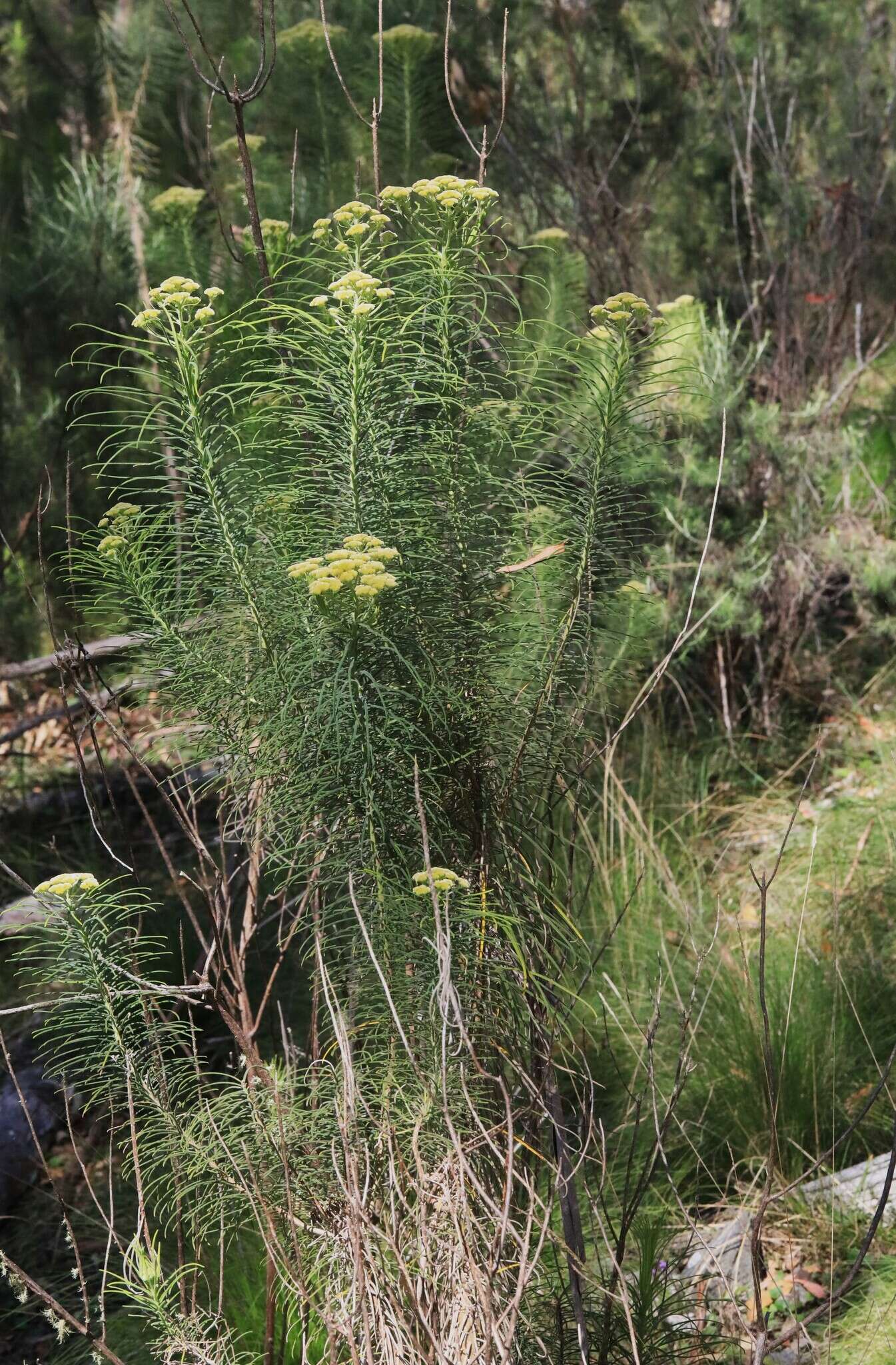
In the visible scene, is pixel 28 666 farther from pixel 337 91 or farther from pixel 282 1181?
pixel 282 1181

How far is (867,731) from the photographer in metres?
4.10

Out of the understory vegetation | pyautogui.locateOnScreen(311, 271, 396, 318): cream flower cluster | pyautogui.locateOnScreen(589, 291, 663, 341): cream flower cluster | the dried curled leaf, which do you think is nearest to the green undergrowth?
the understory vegetation

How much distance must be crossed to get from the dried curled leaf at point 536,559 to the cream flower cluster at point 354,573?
0.25 metres

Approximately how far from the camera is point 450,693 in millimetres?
1530

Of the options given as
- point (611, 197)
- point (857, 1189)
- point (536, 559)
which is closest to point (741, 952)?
point (857, 1189)

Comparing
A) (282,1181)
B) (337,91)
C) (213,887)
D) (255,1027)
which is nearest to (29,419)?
(337,91)

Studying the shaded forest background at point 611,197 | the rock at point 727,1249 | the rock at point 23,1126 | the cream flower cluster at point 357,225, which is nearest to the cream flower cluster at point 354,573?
the cream flower cluster at point 357,225

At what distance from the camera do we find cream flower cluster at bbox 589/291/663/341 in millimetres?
1495

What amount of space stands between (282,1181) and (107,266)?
3299mm

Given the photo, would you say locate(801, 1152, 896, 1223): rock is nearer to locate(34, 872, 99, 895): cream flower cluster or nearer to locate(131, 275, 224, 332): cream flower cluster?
locate(34, 872, 99, 895): cream flower cluster

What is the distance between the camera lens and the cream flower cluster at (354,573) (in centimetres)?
132

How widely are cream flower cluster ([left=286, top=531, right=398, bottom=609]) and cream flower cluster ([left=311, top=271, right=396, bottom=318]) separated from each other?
250 mm

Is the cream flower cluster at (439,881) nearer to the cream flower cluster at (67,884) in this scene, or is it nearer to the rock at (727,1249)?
the cream flower cluster at (67,884)

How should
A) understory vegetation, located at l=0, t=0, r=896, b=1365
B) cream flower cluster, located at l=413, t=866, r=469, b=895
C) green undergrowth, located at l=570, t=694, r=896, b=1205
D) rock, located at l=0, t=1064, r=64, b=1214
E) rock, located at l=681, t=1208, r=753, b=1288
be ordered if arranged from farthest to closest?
rock, located at l=0, t=1064, r=64, b=1214
green undergrowth, located at l=570, t=694, r=896, b=1205
rock, located at l=681, t=1208, r=753, b=1288
understory vegetation, located at l=0, t=0, r=896, b=1365
cream flower cluster, located at l=413, t=866, r=469, b=895
